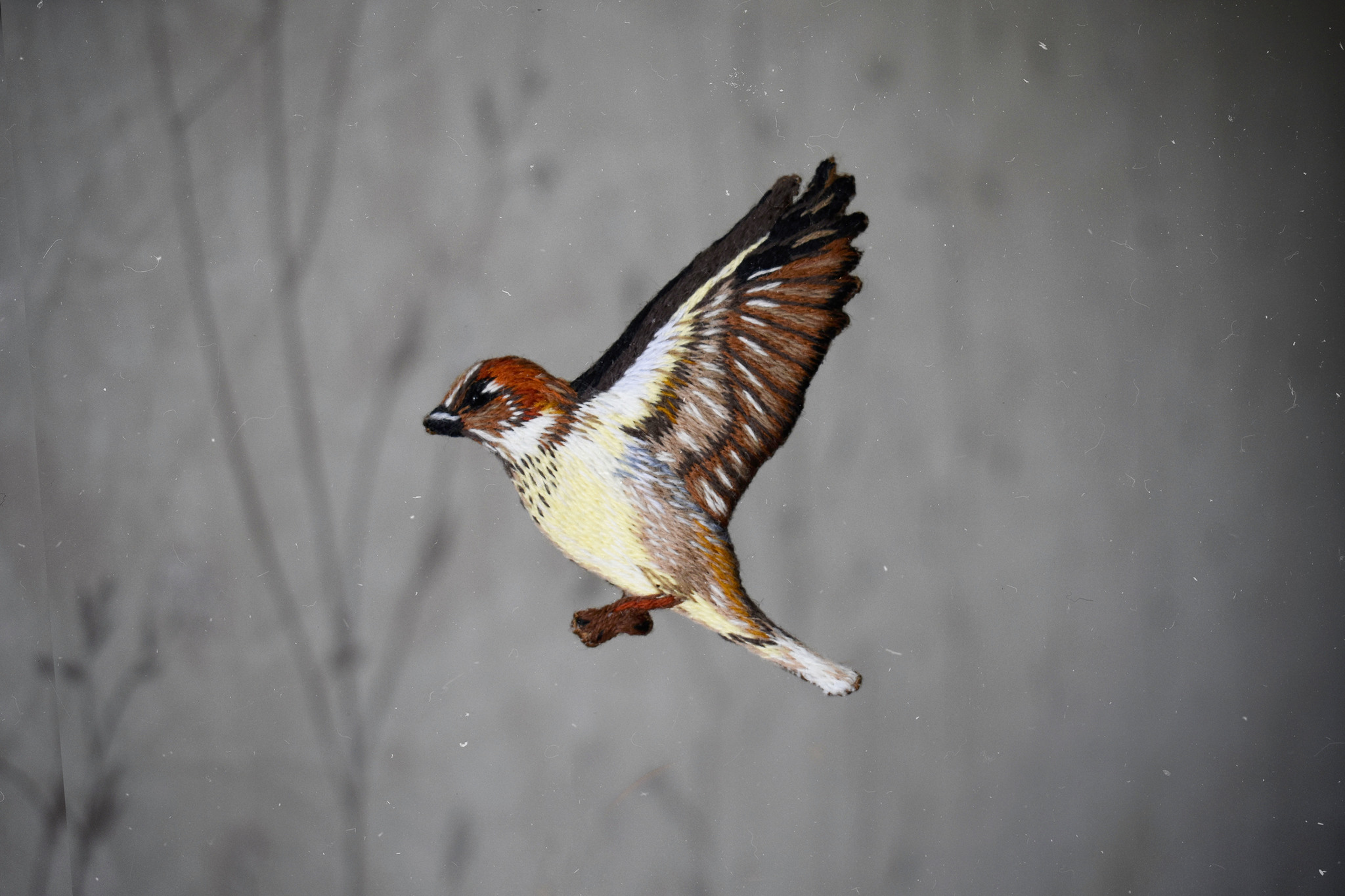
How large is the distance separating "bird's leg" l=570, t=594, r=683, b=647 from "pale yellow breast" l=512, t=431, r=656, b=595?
32 mm

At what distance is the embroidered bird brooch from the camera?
71 cm

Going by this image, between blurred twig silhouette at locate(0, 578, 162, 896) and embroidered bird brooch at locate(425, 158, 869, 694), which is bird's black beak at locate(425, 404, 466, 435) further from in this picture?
blurred twig silhouette at locate(0, 578, 162, 896)

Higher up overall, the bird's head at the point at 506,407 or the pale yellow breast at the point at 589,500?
the bird's head at the point at 506,407

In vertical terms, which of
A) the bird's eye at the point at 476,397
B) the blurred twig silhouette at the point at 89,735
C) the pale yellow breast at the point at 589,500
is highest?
the bird's eye at the point at 476,397

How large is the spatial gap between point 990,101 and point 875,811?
0.82 m

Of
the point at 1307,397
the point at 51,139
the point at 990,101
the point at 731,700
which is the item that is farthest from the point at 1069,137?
the point at 51,139

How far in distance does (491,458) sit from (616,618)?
0.21m

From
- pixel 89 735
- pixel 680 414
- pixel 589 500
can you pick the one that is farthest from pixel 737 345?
pixel 89 735

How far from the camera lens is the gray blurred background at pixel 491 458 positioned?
739 mm

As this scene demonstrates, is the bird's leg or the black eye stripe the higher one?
the black eye stripe

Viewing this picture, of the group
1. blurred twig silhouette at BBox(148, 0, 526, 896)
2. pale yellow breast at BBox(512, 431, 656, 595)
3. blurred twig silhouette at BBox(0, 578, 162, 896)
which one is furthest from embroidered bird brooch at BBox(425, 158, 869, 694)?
blurred twig silhouette at BBox(0, 578, 162, 896)

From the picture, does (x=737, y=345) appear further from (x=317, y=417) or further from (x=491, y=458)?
(x=317, y=417)

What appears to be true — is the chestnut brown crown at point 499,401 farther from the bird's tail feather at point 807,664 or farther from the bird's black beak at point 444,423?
the bird's tail feather at point 807,664

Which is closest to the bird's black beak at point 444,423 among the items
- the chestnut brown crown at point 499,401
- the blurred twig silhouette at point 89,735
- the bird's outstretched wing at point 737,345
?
the chestnut brown crown at point 499,401
